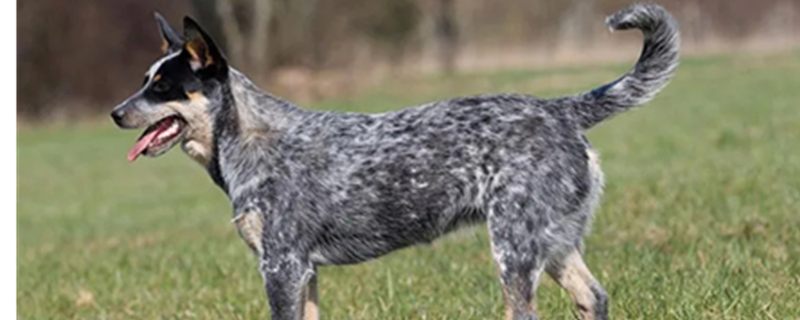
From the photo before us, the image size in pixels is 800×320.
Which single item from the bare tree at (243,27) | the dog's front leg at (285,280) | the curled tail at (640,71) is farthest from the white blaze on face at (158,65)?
the bare tree at (243,27)

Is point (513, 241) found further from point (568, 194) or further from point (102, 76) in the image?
point (102, 76)

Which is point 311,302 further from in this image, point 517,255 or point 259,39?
point 259,39

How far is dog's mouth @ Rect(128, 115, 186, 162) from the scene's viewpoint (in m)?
6.51

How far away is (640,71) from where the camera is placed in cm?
656

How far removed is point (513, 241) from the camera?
19.8 ft

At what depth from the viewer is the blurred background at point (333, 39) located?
49.4 metres

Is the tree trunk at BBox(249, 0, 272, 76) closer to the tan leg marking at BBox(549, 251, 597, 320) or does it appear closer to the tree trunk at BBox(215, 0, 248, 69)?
the tree trunk at BBox(215, 0, 248, 69)

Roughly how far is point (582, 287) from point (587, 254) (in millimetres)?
3192

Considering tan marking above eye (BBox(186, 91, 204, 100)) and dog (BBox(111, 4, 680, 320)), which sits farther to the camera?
tan marking above eye (BBox(186, 91, 204, 100))

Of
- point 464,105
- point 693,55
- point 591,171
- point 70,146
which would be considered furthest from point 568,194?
point 693,55

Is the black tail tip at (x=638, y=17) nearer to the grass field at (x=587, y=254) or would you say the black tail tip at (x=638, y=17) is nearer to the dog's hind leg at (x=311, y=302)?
the grass field at (x=587, y=254)

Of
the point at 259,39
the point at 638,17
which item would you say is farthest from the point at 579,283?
the point at 259,39

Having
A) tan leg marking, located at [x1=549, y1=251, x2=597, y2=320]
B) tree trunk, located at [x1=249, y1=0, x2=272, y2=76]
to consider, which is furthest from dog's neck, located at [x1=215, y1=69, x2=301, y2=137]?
tree trunk, located at [x1=249, y1=0, x2=272, y2=76]

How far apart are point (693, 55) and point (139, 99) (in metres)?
50.7
